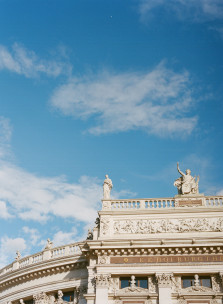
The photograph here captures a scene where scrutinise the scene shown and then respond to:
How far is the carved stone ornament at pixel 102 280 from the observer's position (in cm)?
3134

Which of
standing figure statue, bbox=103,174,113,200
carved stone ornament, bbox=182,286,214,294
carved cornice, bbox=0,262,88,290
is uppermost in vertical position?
standing figure statue, bbox=103,174,113,200

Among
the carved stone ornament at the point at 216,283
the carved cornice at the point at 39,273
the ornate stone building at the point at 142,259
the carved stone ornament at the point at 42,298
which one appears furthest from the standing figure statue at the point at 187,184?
the carved stone ornament at the point at 42,298

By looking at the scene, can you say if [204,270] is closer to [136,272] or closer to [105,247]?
[136,272]

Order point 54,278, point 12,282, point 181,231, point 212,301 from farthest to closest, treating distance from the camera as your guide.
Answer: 1. point 12,282
2. point 54,278
3. point 181,231
4. point 212,301

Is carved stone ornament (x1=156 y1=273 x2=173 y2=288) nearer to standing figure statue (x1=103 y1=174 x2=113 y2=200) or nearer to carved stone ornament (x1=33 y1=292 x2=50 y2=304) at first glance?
standing figure statue (x1=103 y1=174 x2=113 y2=200)

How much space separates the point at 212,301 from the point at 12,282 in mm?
16690

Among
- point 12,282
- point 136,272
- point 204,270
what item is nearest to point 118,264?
point 136,272

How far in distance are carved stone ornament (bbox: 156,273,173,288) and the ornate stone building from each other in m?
0.06

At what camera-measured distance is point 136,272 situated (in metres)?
31.7

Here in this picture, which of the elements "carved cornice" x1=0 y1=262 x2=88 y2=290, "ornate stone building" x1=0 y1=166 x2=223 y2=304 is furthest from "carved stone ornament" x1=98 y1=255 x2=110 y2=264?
"carved cornice" x1=0 y1=262 x2=88 y2=290

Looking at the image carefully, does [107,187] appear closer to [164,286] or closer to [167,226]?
[167,226]

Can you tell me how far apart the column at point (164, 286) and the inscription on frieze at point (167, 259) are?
100 cm

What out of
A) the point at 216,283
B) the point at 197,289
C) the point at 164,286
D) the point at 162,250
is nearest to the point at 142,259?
the point at 162,250

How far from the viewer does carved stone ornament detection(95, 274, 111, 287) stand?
3134 centimetres
